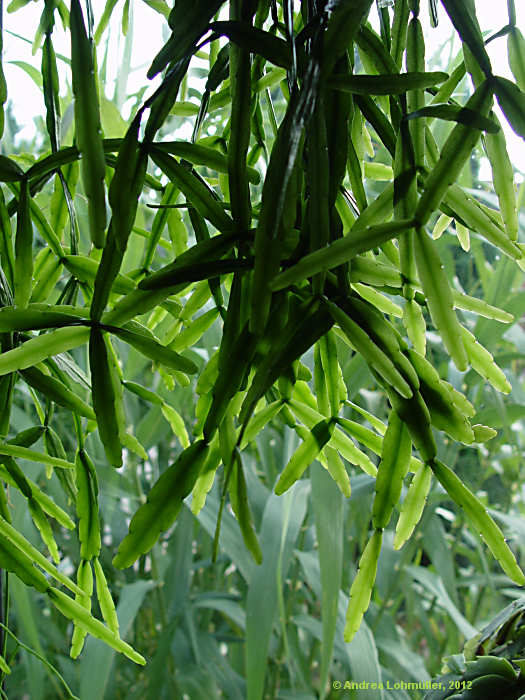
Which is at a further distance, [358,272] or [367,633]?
[367,633]

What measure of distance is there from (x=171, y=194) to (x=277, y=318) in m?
0.13

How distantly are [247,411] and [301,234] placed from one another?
3.3 inches

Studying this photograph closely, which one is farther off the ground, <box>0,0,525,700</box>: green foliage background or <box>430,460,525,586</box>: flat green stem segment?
<box>0,0,525,700</box>: green foliage background

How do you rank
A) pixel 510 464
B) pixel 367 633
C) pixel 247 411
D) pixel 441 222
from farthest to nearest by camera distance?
pixel 510 464, pixel 367 633, pixel 441 222, pixel 247 411

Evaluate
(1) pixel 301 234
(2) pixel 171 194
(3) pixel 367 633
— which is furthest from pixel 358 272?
(3) pixel 367 633

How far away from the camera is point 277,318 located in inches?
10.0

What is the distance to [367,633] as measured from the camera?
64 centimetres

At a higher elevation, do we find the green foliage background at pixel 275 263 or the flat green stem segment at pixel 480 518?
the green foliage background at pixel 275 263

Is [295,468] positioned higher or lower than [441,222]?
lower

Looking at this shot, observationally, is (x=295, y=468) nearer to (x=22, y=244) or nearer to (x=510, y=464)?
(x=22, y=244)

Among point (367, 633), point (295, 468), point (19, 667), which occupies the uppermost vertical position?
point (295, 468)

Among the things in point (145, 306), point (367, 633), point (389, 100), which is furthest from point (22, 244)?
point (367, 633)

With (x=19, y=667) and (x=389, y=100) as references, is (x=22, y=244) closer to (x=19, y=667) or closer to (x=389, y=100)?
(x=389, y=100)

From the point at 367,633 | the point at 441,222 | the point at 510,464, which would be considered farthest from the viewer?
the point at 510,464
